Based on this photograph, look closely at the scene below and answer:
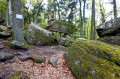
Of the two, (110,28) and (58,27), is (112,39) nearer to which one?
(110,28)

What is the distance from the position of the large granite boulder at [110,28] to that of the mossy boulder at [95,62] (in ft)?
5.73

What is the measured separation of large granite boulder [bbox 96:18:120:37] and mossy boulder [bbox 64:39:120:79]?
175 cm

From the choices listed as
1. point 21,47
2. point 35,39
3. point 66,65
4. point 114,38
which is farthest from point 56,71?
point 35,39

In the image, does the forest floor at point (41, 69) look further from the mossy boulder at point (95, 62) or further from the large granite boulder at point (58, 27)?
the large granite boulder at point (58, 27)

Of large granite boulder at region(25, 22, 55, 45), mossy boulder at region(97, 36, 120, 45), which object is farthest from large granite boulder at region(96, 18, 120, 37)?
large granite boulder at region(25, 22, 55, 45)

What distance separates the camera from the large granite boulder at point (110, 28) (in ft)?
13.5

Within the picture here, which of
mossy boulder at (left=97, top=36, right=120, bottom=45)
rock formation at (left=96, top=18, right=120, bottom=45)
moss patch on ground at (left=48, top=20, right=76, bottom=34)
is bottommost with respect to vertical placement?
mossy boulder at (left=97, top=36, right=120, bottom=45)

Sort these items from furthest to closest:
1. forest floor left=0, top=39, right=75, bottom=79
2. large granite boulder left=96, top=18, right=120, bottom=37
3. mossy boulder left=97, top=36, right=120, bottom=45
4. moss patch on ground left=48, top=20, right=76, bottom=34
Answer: moss patch on ground left=48, top=20, right=76, bottom=34 → large granite boulder left=96, top=18, right=120, bottom=37 → mossy boulder left=97, top=36, right=120, bottom=45 → forest floor left=0, top=39, right=75, bottom=79

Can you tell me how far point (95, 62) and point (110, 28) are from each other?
263 centimetres

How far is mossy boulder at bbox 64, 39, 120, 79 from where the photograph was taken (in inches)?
95.2

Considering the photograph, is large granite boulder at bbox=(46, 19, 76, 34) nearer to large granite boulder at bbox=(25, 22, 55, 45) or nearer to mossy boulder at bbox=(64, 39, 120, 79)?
large granite boulder at bbox=(25, 22, 55, 45)

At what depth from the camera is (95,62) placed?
9.04 feet

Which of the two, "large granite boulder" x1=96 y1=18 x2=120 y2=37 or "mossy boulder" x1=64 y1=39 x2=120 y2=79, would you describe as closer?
"mossy boulder" x1=64 y1=39 x2=120 y2=79

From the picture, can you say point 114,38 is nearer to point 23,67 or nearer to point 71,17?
point 23,67
